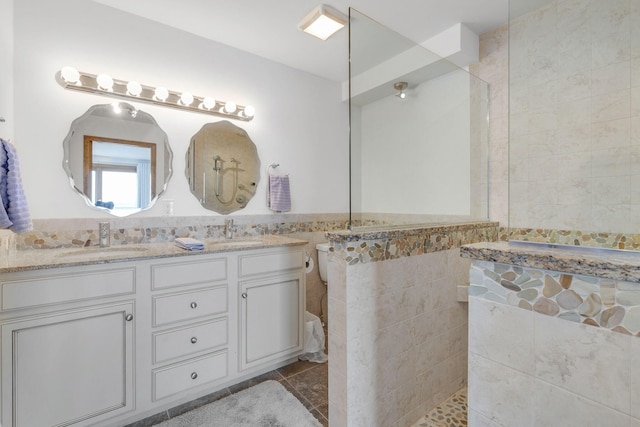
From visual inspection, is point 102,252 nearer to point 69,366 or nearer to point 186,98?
point 69,366

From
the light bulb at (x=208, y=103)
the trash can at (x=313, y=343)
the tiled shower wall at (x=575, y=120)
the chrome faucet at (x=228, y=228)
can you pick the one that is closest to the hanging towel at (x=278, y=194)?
the chrome faucet at (x=228, y=228)

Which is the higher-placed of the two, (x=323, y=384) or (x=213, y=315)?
(x=213, y=315)

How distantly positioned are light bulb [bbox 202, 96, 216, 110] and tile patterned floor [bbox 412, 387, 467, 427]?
2.51 meters

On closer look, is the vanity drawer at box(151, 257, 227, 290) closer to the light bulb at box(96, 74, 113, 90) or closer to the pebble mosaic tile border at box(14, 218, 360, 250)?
the pebble mosaic tile border at box(14, 218, 360, 250)

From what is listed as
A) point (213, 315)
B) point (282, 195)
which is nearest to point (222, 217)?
point (282, 195)

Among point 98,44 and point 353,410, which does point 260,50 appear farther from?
point 353,410

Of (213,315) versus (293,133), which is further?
(293,133)

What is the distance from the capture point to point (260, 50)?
2467 millimetres

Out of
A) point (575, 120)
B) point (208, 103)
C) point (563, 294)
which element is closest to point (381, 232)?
point (563, 294)

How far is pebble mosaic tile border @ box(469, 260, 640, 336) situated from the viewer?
604 mm

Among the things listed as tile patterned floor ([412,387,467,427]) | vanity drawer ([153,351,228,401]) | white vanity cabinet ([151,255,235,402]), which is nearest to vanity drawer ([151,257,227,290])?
white vanity cabinet ([151,255,235,402])

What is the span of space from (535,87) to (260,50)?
82.2 inches

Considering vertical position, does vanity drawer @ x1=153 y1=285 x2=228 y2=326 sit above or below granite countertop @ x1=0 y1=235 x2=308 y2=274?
below

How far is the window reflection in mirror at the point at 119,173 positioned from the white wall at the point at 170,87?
11 centimetres
